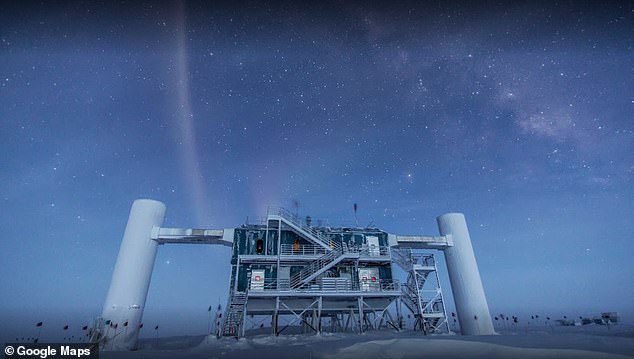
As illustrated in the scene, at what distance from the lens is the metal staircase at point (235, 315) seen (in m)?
22.8

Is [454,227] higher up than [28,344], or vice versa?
[454,227]

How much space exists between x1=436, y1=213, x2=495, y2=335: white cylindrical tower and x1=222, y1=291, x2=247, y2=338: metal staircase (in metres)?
20.1

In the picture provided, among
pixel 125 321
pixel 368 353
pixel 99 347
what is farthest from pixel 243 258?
pixel 368 353

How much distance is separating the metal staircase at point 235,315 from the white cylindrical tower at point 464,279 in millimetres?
20089

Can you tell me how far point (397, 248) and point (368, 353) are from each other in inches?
819

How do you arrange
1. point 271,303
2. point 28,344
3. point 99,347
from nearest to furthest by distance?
1. point 28,344
2. point 99,347
3. point 271,303

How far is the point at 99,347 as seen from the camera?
21453mm

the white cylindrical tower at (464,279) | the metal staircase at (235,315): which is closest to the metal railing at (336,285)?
the metal staircase at (235,315)

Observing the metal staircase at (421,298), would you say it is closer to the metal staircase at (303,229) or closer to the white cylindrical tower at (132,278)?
the metal staircase at (303,229)

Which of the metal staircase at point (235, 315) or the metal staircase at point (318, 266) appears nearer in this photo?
the metal staircase at point (235, 315)

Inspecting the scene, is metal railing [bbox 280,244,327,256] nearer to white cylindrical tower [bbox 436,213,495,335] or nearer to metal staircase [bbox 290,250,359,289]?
metal staircase [bbox 290,250,359,289]

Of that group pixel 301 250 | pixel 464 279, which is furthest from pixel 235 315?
pixel 464 279

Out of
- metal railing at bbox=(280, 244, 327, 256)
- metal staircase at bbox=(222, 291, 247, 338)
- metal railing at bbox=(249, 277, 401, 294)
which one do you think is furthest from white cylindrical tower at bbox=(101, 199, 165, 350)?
metal railing at bbox=(280, 244, 327, 256)

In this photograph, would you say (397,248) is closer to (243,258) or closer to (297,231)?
(297,231)
